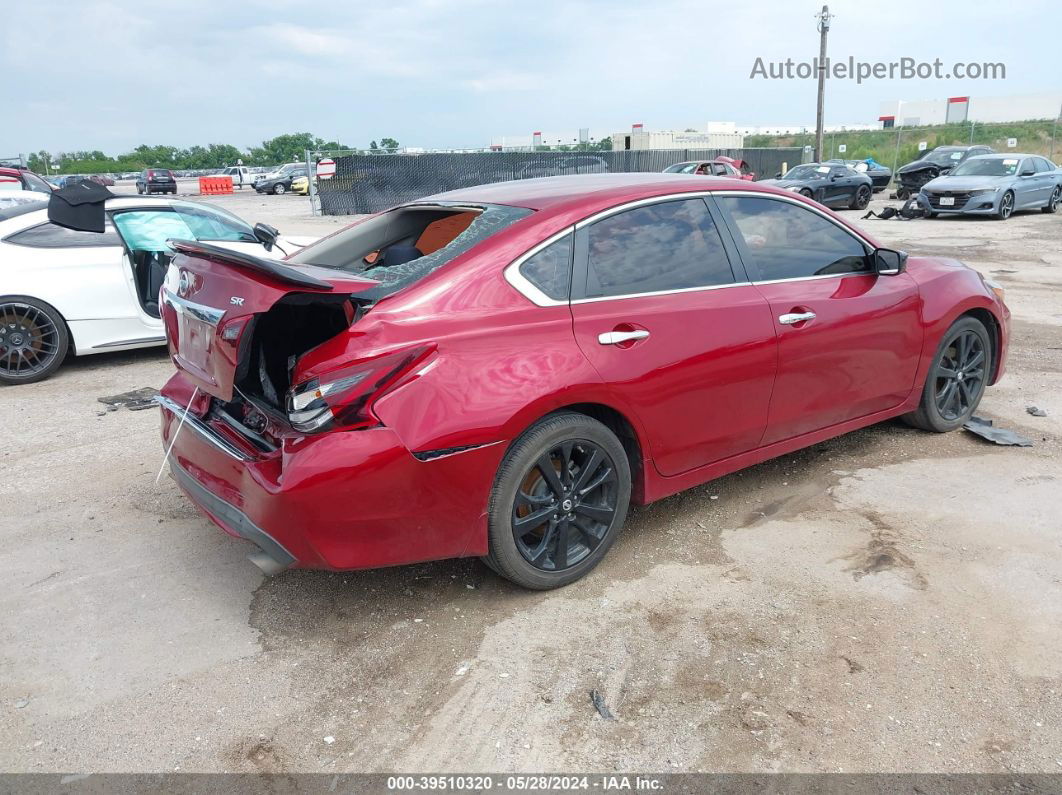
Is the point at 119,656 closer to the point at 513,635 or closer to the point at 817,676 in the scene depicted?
the point at 513,635

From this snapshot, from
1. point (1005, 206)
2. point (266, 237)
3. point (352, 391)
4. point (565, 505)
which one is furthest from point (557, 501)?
point (1005, 206)

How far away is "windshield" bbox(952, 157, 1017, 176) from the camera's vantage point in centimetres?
1983

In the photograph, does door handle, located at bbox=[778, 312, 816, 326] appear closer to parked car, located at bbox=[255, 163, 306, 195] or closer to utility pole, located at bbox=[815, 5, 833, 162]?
utility pole, located at bbox=[815, 5, 833, 162]

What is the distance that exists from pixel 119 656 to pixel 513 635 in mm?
1473

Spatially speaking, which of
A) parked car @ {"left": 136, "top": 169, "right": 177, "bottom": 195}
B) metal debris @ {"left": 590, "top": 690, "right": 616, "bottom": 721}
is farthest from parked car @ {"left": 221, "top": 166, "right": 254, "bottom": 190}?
metal debris @ {"left": 590, "top": 690, "right": 616, "bottom": 721}

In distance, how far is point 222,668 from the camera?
121 inches

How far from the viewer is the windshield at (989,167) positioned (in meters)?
19.8

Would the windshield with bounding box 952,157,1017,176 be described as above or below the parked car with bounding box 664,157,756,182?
below

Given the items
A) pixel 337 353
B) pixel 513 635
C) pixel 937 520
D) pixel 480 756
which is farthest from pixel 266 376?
pixel 937 520

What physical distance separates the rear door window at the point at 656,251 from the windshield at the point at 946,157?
25142 mm

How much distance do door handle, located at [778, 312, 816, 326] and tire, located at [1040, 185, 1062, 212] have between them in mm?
20369

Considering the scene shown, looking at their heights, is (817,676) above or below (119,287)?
below

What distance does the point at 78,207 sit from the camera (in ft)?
21.2

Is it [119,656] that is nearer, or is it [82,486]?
[119,656]
